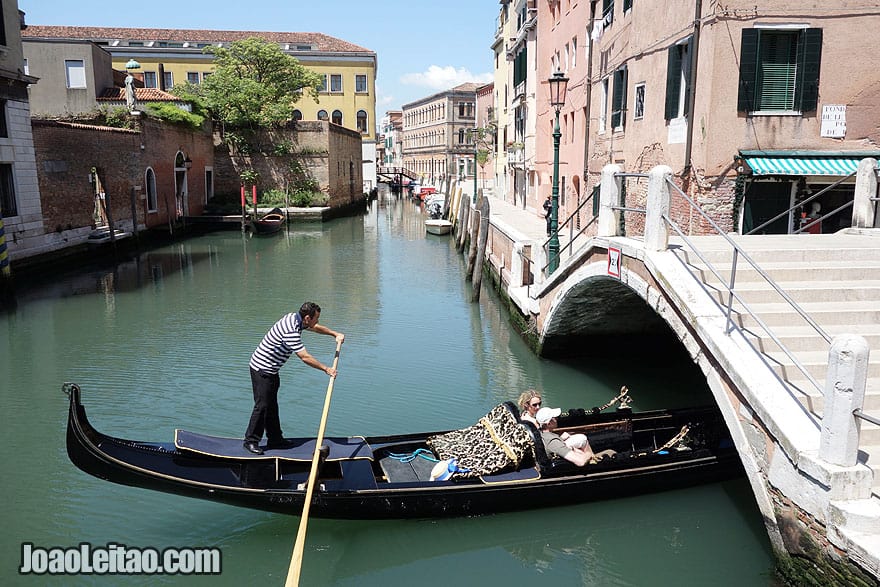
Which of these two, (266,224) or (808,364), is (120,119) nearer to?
(266,224)

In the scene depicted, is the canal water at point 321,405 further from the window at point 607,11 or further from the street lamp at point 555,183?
the window at point 607,11

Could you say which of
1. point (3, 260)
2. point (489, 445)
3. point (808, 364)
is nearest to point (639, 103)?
point (808, 364)

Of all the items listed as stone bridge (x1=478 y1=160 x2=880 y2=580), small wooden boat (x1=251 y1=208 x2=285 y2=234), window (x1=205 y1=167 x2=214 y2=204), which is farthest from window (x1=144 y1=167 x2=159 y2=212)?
stone bridge (x1=478 y1=160 x2=880 y2=580)

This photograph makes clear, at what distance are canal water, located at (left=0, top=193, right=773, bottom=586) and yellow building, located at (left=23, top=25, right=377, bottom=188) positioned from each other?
29.0 metres

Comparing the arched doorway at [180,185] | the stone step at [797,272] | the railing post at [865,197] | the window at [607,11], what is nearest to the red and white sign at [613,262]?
the stone step at [797,272]

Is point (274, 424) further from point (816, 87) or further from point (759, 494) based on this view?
point (816, 87)

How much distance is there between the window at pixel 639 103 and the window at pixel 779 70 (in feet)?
8.80

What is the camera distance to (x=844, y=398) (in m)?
4.04

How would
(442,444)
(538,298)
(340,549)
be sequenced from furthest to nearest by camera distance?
(538,298) → (442,444) → (340,549)

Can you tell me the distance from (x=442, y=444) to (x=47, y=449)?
4.07 m

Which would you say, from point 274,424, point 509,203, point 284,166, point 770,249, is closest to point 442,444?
point 274,424

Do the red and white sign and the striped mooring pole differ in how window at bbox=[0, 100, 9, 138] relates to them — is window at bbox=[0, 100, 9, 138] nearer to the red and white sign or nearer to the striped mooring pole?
the striped mooring pole

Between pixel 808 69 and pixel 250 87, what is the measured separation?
25.6 metres

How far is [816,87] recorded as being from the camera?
9.39 metres
